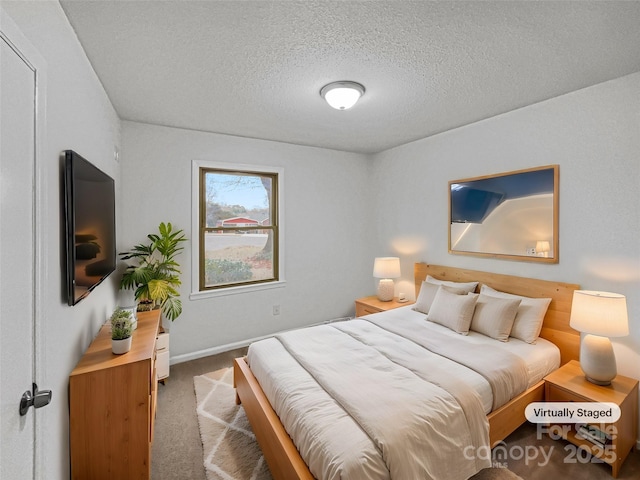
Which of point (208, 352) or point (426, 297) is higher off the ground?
point (426, 297)

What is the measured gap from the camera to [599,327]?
2.01 m

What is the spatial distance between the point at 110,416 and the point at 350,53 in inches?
100

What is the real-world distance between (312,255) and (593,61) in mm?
3300

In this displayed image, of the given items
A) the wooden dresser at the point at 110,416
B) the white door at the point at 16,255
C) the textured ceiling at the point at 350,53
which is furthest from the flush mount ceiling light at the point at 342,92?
the wooden dresser at the point at 110,416

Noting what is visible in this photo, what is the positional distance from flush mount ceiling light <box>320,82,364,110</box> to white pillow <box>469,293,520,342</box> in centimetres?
212

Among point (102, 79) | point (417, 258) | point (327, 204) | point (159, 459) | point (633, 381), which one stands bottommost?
point (159, 459)

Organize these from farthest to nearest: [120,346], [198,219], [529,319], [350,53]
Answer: [198,219] < [529,319] < [350,53] < [120,346]

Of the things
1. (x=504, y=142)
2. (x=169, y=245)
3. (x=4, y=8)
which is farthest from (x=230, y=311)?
(x=504, y=142)

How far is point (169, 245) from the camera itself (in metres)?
2.99

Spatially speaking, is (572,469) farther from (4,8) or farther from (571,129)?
(4,8)

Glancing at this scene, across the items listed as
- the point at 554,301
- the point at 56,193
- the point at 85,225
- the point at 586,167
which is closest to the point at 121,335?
Result: the point at 85,225

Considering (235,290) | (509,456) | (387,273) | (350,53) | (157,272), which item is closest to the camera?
(350,53)

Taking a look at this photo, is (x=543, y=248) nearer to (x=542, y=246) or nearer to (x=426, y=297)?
(x=542, y=246)

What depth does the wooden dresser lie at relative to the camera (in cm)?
157
